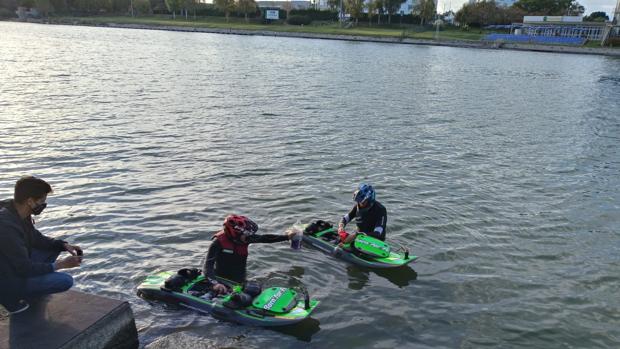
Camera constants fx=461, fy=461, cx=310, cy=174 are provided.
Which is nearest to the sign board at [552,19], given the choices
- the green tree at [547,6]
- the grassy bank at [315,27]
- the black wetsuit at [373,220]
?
the grassy bank at [315,27]

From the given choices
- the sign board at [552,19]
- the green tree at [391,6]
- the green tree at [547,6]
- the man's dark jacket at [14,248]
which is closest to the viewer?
the man's dark jacket at [14,248]

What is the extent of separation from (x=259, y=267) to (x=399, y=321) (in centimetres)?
403

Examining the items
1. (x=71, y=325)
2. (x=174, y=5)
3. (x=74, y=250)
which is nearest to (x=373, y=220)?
(x=74, y=250)

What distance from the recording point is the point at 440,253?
1361cm

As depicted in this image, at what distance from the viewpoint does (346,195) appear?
58.1 feet

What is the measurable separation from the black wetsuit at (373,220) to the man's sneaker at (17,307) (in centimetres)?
856

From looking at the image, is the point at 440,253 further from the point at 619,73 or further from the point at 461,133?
the point at 619,73

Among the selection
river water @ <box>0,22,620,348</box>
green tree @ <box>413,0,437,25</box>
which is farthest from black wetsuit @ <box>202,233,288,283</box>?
green tree @ <box>413,0,437,25</box>

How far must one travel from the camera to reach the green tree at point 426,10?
6383 inches

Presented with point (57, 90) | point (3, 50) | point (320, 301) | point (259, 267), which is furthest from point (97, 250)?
point (3, 50)

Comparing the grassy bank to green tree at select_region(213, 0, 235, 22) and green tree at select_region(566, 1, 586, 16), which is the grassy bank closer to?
green tree at select_region(213, 0, 235, 22)

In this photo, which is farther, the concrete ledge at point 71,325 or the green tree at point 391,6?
the green tree at point 391,6

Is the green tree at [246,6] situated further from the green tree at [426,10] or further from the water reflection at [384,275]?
the water reflection at [384,275]

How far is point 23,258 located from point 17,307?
1047 mm
